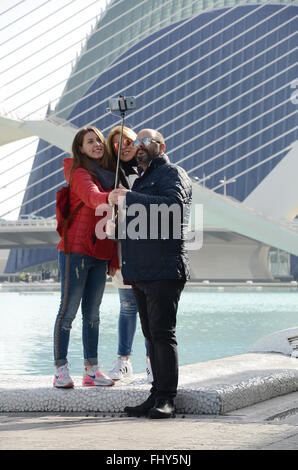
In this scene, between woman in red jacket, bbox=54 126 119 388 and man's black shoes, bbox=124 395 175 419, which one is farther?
woman in red jacket, bbox=54 126 119 388

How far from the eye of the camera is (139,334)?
1079 centimetres

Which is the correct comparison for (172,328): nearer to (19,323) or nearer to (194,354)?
(194,354)

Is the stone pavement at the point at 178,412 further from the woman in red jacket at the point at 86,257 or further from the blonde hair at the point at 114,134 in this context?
the blonde hair at the point at 114,134

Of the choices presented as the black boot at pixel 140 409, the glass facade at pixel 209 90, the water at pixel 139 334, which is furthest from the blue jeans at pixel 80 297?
the glass facade at pixel 209 90

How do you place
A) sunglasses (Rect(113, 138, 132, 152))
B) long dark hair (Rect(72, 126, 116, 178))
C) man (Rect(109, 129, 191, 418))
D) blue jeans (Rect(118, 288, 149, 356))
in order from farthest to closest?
1. blue jeans (Rect(118, 288, 149, 356))
2. sunglasses (Rect(113, 138, 132, 152))
3. long dark hair (Rect(72, 126, 116, 178))
4. man (Rect(109, 129, 191, 418))

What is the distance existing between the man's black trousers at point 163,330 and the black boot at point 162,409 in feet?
0.08

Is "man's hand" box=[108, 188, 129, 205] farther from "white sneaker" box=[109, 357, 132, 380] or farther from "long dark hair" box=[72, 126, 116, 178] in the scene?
"white sneaker" box=[109, 357, 132, 380]

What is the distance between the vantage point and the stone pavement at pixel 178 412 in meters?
2.51

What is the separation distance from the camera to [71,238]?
360 cm

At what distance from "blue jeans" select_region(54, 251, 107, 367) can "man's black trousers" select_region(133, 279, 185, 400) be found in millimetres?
394

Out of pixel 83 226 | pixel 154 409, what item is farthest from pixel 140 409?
pixel 83 226

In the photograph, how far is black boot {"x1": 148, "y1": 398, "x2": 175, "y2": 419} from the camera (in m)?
3.11

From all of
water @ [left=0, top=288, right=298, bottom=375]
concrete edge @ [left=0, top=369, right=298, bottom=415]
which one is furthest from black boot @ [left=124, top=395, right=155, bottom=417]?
water @ [left=0, top=288, right=298, bottom=375]

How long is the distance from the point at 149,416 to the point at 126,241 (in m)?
0.67
